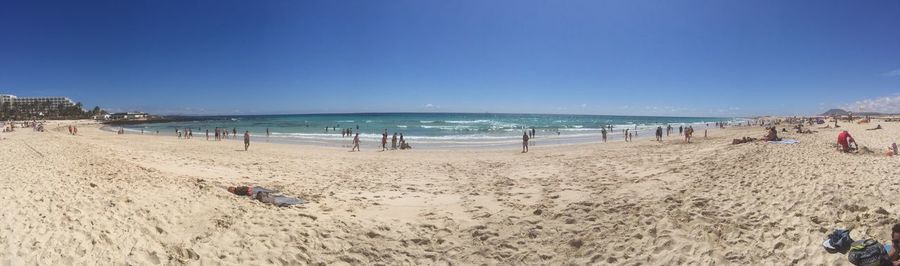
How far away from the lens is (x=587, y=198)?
9.61 metres

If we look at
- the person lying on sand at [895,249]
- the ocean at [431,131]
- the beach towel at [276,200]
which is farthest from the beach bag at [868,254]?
the ocean at [431,131]

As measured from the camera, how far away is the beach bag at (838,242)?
579 cm

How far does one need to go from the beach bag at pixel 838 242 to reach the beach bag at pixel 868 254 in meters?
0.12

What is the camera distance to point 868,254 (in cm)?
542

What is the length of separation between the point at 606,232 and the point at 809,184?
5.33 metres

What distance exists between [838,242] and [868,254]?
42 centimetres

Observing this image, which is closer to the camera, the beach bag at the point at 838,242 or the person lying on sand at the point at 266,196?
the beach bag at the point at 838,242

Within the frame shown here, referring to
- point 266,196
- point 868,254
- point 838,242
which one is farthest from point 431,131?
point 868,254

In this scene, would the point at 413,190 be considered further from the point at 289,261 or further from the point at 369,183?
Answer: the point at 289,261

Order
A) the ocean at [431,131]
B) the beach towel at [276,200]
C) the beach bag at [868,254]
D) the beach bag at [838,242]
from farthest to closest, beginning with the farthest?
the ocean at [431,131] < the beach towel at [276,200] < the beach bag at [838,242] < the beach bag at [868,254]

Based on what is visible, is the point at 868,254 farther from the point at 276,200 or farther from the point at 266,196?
the point at 266,196

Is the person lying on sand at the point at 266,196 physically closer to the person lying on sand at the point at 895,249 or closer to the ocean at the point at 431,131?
the person lying on sand at the point at 895,249

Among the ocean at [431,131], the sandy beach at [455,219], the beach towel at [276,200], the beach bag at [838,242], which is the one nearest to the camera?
the beach bag at [838,242]

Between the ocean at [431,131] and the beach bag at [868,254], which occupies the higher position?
the beach bag at [868,254]
